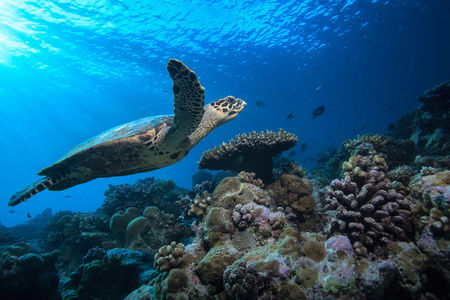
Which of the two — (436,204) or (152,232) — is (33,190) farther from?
(436,204)

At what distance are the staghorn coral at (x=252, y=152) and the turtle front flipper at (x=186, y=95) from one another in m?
1.55

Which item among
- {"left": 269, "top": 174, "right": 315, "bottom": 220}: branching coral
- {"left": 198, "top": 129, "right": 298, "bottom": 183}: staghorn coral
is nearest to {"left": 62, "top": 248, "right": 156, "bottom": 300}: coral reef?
{"left": 198, "top": 129, "right": 298, "bottom": 183}: staghorn coral

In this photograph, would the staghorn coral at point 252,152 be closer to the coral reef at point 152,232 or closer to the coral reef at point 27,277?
the coral reef at point 152,232

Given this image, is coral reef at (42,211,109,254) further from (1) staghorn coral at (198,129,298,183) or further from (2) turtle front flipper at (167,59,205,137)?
(2) turtle front flipper at (167,59,205,137)

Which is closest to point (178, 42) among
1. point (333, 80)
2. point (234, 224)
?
point (234, 224)

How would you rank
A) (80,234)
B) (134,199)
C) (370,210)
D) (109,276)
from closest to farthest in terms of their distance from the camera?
1. (370,210)
2. (109,276)
3. (80,234)
4. (134,199)

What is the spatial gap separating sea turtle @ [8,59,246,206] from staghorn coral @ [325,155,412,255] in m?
2.93

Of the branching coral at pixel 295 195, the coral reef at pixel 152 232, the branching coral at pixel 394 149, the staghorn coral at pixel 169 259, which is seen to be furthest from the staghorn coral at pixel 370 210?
the coral reef at pixel 152 232

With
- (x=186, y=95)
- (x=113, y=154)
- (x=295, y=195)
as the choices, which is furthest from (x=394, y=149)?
(x=113, y=154)

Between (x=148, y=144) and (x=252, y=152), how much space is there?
8.88ft

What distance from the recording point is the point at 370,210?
2664 millimetres

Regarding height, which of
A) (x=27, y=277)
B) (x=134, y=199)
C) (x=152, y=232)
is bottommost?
(x=152, y=232)

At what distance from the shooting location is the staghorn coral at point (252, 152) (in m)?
4.85

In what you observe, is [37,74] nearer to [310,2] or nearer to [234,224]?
[310,2]
